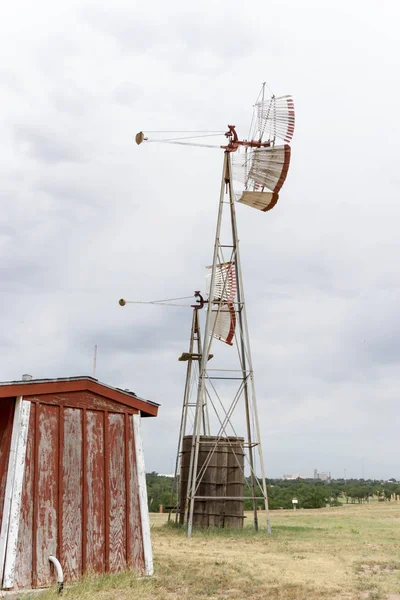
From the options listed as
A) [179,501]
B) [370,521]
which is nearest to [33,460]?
[179,501]

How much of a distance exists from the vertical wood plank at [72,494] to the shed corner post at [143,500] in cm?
125

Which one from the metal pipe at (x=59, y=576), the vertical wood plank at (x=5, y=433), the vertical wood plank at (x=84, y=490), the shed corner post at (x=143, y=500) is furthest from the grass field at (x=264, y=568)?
the vertical wood plank at (x=5, y=433)

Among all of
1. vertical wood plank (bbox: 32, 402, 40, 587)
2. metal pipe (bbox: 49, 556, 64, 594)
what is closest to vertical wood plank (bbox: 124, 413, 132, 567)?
metal pipe (bbox: 49, 556, 64, 594)

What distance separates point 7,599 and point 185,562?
543 cm

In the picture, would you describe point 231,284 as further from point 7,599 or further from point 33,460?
point 7,599

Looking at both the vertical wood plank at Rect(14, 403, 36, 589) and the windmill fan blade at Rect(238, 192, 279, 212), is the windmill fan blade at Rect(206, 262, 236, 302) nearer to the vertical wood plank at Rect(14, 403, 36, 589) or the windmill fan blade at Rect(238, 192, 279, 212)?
the windmill fan blade at Rect(238, 192, 279, 212)

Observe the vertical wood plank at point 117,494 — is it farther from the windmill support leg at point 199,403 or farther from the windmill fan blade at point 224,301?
the windmill fan blade at point 224,301

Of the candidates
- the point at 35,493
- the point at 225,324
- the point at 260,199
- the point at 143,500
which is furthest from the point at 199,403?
the point at 35,493

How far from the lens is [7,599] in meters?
10.6

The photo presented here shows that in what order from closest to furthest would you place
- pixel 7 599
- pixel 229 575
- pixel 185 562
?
1. pixel 7 599
2. pixel 229 575
3. pixel 185 562

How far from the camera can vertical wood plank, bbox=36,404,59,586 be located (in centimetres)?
1145

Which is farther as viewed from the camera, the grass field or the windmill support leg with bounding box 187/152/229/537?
the windmill support leg with bounding box 187/152/229/537

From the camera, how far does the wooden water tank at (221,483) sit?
22859 millimetres

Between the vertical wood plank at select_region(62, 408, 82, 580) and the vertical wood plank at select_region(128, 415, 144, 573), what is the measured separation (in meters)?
1.09
